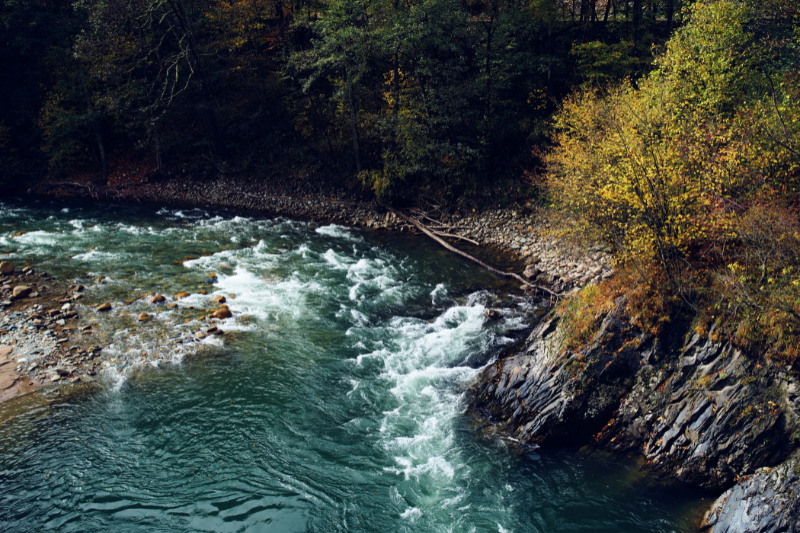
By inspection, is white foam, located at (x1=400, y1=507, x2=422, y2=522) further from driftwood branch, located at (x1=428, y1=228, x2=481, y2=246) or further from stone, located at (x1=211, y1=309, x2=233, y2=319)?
driftwood branch, located at (x1=428, y1=228, x2=481, y2=246)

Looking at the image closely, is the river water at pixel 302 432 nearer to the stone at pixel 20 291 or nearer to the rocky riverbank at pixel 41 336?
the rocky riverbank at pixel 41 336

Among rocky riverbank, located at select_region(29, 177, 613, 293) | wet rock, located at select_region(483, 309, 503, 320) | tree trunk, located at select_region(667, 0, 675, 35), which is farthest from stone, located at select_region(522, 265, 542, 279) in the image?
tree trunk, located at select_region(667, 0, 675, 35)

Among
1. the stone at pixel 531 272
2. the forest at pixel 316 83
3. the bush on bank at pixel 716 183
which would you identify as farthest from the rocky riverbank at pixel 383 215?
the bush on bank at pixel 716 183

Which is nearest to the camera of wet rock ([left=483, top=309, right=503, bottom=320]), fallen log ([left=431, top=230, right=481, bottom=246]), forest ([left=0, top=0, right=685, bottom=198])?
wet rock ([left=483, top=309, right=503, bottom=320])

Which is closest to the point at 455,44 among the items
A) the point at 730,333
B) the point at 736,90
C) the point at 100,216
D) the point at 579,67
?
the point at 579,67

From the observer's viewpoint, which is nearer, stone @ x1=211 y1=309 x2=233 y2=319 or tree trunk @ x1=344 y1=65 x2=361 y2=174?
stone @ x1=211 y1=309 x2=233 y2=319

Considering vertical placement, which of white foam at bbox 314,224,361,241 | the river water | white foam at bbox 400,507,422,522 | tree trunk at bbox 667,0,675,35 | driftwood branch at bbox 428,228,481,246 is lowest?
white foam at bbox 400,507,422,522

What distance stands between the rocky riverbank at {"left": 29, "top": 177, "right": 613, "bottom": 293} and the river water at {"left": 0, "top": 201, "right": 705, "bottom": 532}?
2967mm

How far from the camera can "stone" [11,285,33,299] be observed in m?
16.3

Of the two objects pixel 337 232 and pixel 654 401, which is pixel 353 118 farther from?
pixel 654 401

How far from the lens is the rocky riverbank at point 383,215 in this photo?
17484mm

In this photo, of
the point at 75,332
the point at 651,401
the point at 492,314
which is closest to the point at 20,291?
the point at 75,332

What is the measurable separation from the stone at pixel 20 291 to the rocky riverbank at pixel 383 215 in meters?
12.6

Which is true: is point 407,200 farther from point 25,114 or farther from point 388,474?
point 25,114
